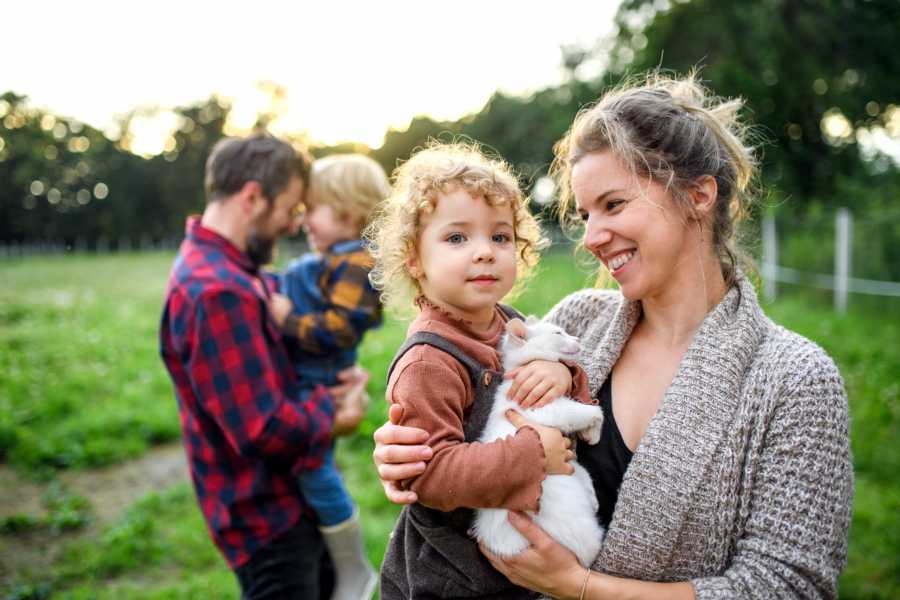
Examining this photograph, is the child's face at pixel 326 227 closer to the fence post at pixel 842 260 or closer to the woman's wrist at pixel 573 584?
the woman's wrist at pixel 573 584

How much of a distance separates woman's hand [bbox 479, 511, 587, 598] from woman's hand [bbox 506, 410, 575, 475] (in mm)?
A: 150

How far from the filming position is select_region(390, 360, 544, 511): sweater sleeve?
4.99ft

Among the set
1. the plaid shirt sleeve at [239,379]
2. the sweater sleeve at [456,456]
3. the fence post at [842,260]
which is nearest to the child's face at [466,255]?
the sweater sleeve at [456,456]

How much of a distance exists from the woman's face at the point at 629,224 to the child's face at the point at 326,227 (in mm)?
1826

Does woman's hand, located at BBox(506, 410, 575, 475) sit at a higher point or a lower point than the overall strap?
lower

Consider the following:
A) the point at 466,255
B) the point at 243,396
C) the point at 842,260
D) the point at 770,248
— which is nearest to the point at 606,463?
the point at 466,255

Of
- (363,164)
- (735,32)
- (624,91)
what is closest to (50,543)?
(363,164)

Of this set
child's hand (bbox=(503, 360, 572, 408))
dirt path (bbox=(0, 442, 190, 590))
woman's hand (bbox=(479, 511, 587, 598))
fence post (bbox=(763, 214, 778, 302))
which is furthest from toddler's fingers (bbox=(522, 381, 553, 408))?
fence post (bbox=(763, 214, 778, 302))

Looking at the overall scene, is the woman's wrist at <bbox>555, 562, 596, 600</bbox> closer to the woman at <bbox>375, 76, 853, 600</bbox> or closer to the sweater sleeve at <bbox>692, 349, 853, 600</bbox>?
the woman at <bbox>375, 76, 853, 600</bbox>

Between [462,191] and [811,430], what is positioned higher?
[462,191]

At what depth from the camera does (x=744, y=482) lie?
169 cm

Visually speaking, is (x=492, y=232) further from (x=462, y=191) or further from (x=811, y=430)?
(x=811, y=430)

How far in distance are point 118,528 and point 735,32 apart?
18805 mm

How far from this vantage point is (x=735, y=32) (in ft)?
58.0
